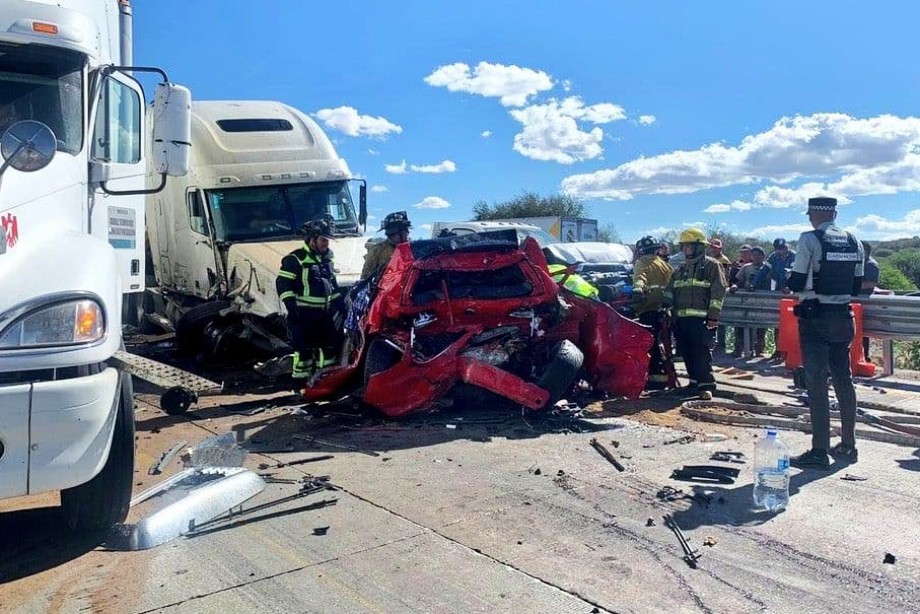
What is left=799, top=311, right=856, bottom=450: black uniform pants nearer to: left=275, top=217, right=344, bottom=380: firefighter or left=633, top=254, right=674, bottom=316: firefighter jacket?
left=633, top=254, right=674, bottom=316: firefighter jacket

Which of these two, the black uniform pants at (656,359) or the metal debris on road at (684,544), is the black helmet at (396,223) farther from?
the metal debris on road at (684,544)

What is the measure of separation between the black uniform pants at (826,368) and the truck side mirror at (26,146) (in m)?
4.96

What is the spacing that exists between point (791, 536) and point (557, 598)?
1.48 meters

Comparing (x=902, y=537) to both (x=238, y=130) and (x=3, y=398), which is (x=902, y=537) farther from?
(x=238, y=130)

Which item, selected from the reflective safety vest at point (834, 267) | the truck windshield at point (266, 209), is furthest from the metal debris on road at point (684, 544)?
the truck windshield at point (266, 209)

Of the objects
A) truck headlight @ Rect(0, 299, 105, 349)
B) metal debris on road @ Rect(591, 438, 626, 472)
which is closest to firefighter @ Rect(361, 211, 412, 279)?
metal debris on road @ Rect(591, 438, 626, 472)

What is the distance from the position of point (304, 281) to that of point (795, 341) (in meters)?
6.03

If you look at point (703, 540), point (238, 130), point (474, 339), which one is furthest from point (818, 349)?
point (238, 130)

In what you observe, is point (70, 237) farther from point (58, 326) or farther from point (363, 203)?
point (363, 203)

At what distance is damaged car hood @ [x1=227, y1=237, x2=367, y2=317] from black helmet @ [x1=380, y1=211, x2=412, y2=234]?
3.35ft

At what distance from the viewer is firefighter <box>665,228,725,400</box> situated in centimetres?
842

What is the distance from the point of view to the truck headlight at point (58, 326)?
3.35 metres

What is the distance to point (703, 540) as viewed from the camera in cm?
417

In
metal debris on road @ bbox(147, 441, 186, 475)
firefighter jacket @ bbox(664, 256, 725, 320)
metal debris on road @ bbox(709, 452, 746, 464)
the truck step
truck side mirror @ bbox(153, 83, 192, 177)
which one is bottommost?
metal debris on road @ bbox(147, 441, 186, 475)
